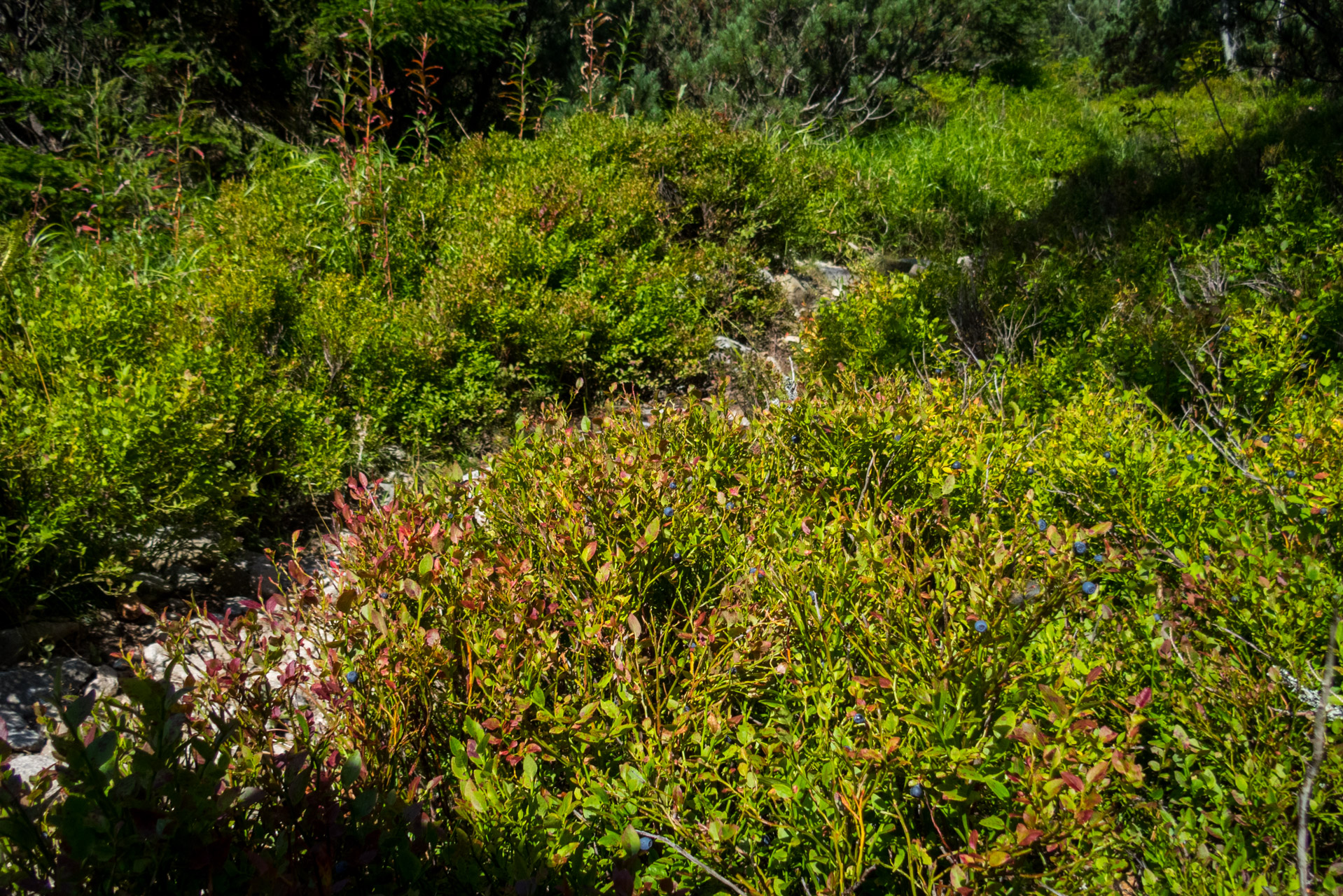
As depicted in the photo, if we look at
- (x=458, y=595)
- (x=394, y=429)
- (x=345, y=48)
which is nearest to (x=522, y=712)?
(x=458, y=595)

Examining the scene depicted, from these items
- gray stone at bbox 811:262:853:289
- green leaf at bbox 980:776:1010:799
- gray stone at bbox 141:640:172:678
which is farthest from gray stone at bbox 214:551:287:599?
gray stone at bbox 811:262:853:289

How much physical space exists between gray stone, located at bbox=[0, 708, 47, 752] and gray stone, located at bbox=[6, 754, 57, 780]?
0.02 meters

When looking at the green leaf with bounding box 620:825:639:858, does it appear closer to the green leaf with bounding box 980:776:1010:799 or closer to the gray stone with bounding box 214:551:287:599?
the green leaf with bounding box 980:776:1010:799

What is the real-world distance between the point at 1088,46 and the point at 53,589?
29.2 metres

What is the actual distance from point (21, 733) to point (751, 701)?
206 cm

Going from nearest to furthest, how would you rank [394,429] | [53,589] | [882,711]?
[882,711], [53,589], [394,429]

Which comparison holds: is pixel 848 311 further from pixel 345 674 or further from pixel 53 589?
pixel 53 589

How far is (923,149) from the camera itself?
7.81 metres

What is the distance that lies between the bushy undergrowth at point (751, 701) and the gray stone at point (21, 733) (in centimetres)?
51

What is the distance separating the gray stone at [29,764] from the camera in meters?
2.06

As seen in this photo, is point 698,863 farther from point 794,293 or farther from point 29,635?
point 794,293

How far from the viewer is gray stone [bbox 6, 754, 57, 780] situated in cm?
206

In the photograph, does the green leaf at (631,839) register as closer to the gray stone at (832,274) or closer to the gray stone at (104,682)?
the gray stone at (104,682)

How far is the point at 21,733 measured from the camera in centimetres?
226
